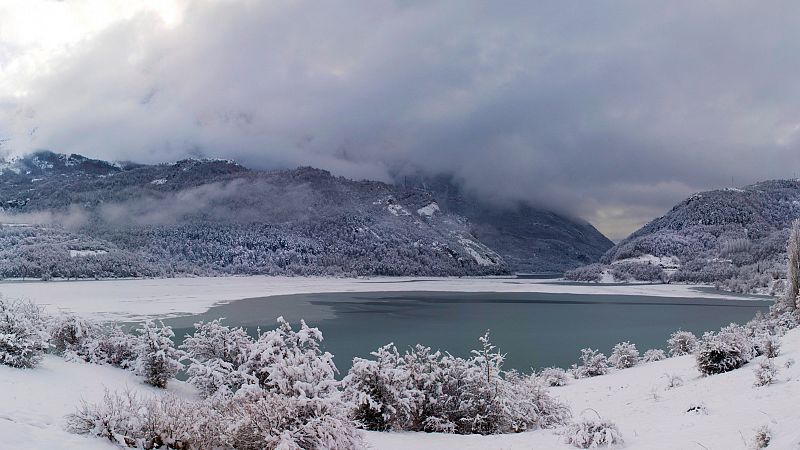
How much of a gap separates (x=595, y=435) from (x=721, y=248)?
170564 mm

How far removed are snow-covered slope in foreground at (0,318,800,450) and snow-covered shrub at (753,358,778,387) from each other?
30 cm

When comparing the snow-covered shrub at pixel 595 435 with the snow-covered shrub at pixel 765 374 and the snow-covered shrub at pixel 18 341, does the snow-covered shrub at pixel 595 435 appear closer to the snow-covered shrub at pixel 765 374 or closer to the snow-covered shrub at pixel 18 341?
the snow-covered shrub at pixel 765 374

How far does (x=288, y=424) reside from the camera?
909cm

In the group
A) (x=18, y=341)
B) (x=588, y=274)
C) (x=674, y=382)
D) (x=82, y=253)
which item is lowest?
(x=588, y=274)

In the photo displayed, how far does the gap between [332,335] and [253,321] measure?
932 centimetres

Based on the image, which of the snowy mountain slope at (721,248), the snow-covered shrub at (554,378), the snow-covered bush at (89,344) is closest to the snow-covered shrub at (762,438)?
the snow-covered shrub at (554,378)

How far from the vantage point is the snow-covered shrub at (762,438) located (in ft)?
27.7

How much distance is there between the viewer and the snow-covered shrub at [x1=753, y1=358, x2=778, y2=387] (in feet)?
44.6

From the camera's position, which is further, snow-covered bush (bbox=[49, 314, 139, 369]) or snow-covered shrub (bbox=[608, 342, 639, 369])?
snow-covered shrub (bbox=[608, 342, 639, 369])

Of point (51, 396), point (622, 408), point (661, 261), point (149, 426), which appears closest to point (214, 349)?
point (51, 396)

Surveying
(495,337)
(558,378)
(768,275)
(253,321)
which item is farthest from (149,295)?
(768,275)

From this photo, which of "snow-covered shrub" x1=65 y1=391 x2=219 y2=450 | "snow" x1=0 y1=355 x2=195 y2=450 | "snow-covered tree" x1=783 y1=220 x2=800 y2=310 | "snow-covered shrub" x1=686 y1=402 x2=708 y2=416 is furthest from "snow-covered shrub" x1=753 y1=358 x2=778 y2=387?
"snow-covered tree" x1=783 y1=220 x2=800 y2=310

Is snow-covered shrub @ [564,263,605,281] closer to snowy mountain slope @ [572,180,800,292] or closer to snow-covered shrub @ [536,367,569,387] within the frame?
snowy mountain slope @ [572,180,800,292]

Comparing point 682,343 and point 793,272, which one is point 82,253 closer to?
point 682,343
